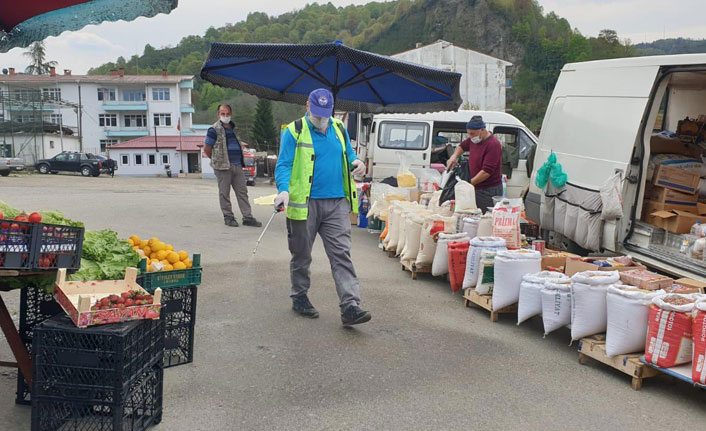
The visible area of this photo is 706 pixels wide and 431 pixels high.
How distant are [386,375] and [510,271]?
1836 millimetres

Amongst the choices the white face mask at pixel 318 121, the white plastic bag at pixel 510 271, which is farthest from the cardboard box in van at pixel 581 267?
the white face mask at pixel 318 121

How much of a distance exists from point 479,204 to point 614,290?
3.88 m

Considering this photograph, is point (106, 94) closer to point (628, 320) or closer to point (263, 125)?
point (263, 125)

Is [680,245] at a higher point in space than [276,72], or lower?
lower

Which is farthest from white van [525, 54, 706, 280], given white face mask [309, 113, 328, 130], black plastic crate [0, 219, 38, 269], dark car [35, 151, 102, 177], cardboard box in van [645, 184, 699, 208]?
dark car [35, 151, 102, 177]

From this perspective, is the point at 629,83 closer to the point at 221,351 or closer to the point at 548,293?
the point at 548,293

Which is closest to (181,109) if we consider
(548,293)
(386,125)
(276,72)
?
(386,125)

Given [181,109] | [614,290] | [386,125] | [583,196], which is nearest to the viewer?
[614,290]

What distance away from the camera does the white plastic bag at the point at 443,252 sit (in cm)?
711

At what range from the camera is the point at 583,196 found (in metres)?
7.37

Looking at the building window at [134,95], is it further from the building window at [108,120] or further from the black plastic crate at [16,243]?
the black plastic crate at [16,243]

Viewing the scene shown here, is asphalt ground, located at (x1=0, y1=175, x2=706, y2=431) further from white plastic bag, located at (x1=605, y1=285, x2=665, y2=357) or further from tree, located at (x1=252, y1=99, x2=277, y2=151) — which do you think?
tree, located at (x1=252, y1=99, x2=277, y2=151)

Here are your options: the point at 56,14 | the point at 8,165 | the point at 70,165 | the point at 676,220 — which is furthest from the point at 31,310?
the point at 70,165

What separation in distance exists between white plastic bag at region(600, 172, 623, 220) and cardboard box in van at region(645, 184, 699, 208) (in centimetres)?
85
